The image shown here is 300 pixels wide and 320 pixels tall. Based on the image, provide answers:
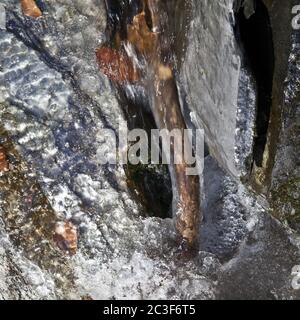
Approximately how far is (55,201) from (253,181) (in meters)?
1.03

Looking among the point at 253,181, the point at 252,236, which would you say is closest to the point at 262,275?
the point at 252,236

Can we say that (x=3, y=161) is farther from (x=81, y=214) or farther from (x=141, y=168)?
(x=141, y=168)

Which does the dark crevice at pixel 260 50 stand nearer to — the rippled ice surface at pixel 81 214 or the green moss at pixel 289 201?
the green moss at pixel 289 201

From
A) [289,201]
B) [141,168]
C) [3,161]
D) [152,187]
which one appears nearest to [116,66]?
[141,168]

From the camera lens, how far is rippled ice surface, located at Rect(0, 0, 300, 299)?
2541mm

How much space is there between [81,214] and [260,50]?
1.26 metres

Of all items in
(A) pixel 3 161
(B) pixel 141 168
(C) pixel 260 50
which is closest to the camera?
(C) pixel 260 50

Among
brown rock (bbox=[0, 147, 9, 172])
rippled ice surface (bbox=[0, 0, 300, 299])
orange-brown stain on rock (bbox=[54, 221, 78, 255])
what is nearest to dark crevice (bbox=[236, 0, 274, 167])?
rippled ice surface (bbox=[0, 0, 300, 299])

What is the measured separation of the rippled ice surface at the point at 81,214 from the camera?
254 centimetres

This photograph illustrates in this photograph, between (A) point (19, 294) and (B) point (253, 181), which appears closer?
(B) point (253, 181)

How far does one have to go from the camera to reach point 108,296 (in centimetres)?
259

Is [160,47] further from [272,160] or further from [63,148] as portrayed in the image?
[272,160]

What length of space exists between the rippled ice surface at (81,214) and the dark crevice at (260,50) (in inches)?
25.9

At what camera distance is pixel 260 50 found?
1900 millimetres
